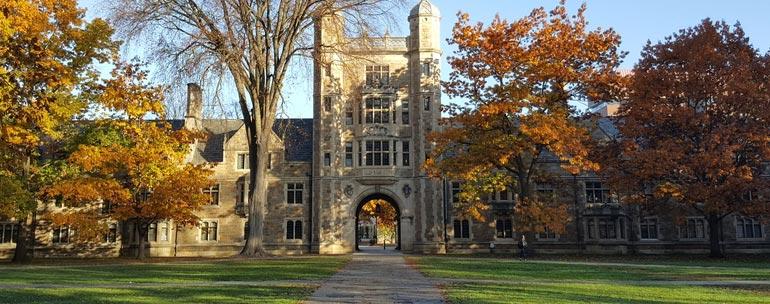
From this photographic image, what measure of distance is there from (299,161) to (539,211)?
16749 millimetres

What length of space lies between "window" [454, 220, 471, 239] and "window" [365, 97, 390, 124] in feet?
26.3

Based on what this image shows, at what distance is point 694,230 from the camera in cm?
4088

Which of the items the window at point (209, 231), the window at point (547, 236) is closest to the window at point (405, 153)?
the window at point (547, 236)

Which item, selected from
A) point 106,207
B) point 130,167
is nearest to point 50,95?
point 130,167

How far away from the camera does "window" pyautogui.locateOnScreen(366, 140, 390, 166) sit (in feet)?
131

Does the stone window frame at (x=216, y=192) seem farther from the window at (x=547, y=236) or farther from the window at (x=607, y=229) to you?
the window at (x=607, y=229)

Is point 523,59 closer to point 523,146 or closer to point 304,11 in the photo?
point 523,146

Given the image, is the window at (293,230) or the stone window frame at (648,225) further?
the stone window frame at (648,225)

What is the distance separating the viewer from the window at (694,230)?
40650 mm

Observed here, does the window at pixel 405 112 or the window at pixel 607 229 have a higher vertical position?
the window at pixel 405 112

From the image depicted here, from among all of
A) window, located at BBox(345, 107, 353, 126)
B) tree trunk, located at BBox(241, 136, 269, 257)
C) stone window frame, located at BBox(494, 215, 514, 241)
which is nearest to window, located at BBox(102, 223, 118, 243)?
window, located at BBox(345, 107, 353, 126)

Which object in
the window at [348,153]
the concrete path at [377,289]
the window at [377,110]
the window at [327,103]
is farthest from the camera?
the window at [377,110]

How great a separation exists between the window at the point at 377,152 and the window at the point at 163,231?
1367 cm

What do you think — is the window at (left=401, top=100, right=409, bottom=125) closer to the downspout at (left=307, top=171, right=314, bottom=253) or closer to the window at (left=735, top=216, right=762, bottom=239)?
the downspout at (left=307, top=171, right=314, bottom=253)
